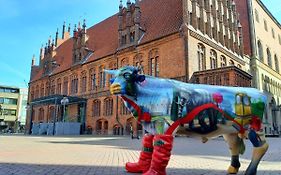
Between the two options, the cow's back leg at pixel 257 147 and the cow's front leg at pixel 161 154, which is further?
the cow's back leg at pixel 257 147

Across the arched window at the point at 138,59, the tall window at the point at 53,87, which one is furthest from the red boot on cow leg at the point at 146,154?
the tall window at the point at 53,87

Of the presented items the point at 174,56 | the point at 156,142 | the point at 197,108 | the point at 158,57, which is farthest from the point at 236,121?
the point at 158,57

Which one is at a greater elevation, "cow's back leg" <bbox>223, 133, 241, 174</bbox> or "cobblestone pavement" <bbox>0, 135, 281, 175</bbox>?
"cow's back leg" <bbox>223, 133, 241, 174</bbox>

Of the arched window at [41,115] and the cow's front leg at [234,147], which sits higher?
the arched window at [41,115]

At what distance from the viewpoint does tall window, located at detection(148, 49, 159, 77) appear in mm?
29523

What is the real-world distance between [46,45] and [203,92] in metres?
54.5

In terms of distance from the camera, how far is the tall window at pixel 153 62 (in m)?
29.5

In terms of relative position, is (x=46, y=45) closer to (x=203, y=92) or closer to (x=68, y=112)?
(x=68, y=112)

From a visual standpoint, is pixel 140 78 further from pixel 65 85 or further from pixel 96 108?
pixel 65 85

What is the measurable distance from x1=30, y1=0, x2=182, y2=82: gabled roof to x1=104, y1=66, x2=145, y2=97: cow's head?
24088 mm

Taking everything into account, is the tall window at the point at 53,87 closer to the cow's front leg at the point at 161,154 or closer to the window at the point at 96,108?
the window at the point at 96,108

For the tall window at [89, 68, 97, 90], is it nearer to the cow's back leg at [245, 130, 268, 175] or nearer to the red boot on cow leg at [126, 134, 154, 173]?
the red boot on cow leg at [126, 134, 154, 173]

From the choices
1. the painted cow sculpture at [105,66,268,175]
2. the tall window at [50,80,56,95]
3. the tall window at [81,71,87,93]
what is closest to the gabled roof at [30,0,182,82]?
the tall window at [50,80,56,95]

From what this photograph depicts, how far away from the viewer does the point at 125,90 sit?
450cm
